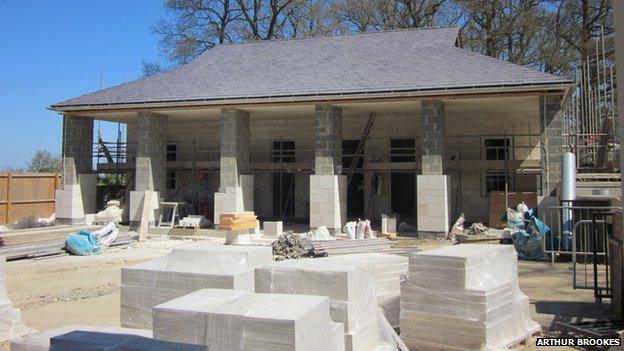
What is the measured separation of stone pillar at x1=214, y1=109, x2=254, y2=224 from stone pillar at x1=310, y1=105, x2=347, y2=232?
286 cm

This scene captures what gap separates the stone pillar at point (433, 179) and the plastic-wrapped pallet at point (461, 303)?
9.87 m

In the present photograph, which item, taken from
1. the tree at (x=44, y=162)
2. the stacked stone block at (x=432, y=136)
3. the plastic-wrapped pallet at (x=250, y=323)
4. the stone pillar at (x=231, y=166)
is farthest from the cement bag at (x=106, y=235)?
the tree at (x=44, y=162)

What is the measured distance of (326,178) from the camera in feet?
56.1

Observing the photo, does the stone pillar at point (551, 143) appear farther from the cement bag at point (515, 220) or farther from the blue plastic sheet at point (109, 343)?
the blue plastic sheet at point (109, 343)

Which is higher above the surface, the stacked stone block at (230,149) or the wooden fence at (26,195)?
the stacked stone block at (230,149)

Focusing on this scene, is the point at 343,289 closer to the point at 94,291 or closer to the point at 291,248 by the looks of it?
the point at 94,291

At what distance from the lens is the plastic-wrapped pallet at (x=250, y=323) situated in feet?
11.9

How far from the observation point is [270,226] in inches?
688

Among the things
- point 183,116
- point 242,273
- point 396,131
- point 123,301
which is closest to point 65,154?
point 183,116

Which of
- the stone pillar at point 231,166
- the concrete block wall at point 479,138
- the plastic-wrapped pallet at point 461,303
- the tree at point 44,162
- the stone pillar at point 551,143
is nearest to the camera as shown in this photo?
the plastic-wrapped pallet at point 461,303

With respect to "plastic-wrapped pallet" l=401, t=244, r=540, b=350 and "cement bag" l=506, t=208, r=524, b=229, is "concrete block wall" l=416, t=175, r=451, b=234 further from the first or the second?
"plastic-wrapped pallet" l=401, t=244, r=540, b=350

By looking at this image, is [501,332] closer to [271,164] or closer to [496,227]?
[496,227]

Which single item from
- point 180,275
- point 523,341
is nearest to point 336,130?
point 523,341

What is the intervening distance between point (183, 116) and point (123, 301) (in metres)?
16.2
